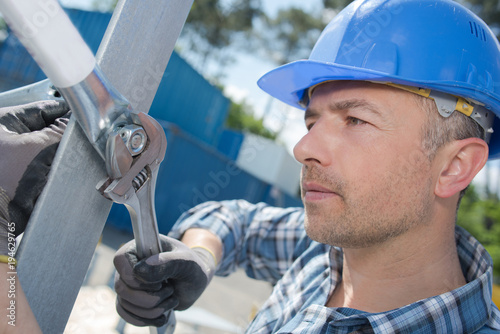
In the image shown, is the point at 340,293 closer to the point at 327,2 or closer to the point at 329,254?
the point at 329,254

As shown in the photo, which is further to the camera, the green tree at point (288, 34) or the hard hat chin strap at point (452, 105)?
the green tree at point (288, 34)

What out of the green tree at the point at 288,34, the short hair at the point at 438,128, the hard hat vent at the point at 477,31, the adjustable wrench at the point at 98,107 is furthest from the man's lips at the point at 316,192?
the green tree at the point at 288,34

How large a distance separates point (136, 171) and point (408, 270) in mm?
1081

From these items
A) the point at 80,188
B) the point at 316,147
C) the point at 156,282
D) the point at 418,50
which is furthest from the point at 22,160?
the point at 418,50

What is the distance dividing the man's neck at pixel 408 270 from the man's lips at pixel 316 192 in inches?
11.6

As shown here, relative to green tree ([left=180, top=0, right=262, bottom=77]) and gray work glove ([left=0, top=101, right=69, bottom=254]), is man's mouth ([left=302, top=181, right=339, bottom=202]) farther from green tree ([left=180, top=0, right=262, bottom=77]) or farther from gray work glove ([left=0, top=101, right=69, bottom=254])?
green tree ([left=180, top=0, right=262, bottom=77])

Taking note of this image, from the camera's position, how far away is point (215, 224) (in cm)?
186

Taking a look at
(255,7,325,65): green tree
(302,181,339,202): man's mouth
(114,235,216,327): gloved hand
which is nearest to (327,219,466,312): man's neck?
(302,181,339,202): man's mouth

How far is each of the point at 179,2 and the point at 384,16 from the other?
0.84m

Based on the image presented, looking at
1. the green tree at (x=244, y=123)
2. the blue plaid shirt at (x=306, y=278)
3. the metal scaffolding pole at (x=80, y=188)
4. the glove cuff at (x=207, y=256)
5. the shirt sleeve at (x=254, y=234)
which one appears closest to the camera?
the metal scaffolding pole at (x=80, y=188)

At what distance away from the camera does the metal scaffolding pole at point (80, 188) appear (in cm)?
67

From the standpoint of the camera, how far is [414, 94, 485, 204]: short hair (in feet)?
4.29

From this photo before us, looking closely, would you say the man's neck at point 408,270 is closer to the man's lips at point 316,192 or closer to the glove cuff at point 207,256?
the man's lips at point 316,192

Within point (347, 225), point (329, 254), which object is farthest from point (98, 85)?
point (329, 254)
